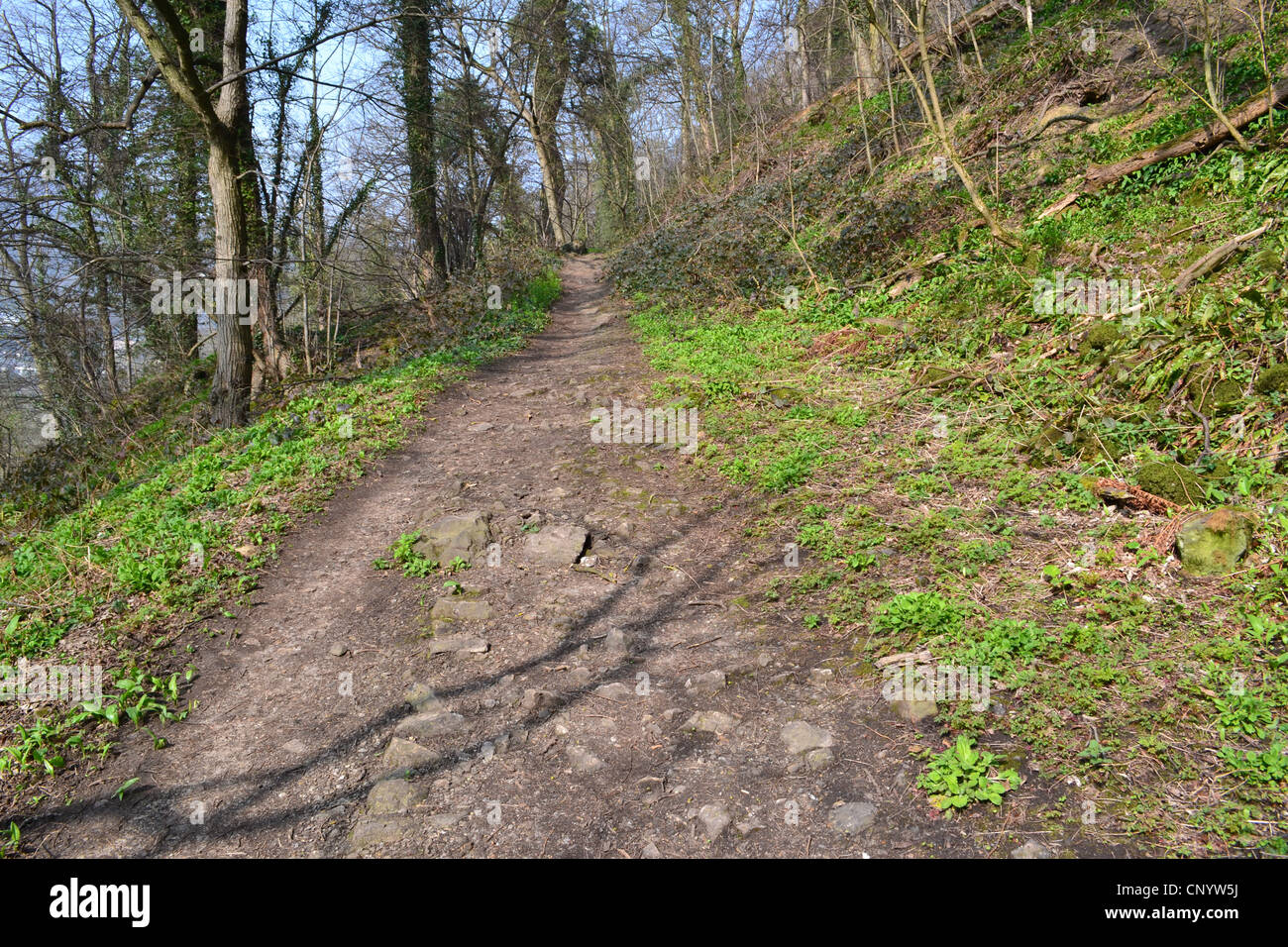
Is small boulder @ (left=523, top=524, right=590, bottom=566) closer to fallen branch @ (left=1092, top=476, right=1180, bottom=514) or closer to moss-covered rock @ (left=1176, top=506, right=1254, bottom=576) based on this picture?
fallen branch @ (left=1092, top=476, right=1180, bottom=514)

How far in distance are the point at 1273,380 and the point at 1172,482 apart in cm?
99

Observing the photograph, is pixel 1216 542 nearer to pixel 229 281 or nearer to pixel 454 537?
pixel 454 537

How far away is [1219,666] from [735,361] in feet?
18.8

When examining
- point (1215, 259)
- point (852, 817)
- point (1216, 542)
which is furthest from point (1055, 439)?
point (852, 817)

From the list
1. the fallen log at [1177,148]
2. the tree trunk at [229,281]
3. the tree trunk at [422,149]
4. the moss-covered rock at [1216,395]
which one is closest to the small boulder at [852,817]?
the moss-covered rock at [1216,395]

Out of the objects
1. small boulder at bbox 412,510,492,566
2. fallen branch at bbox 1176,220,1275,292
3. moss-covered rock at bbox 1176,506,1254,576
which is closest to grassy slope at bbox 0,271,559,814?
small boulder at bbox 412,510,492,566

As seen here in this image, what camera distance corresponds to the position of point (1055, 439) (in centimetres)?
475

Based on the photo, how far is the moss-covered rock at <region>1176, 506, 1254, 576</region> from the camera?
3.47 meters

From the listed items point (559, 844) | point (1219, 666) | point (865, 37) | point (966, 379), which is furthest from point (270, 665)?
point (865, 37)

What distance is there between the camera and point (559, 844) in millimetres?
2799

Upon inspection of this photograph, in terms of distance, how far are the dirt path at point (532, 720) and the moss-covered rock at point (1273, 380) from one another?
3.03m

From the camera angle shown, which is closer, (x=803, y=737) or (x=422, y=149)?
(x=803, y=737)

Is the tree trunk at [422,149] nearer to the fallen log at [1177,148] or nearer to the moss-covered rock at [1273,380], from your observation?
the fallen log at [1177,148]
